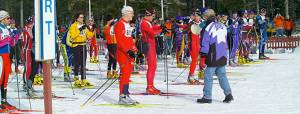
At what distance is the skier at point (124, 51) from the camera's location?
371 inches

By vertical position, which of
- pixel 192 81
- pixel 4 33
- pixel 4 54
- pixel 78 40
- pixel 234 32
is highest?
pixel 234 32

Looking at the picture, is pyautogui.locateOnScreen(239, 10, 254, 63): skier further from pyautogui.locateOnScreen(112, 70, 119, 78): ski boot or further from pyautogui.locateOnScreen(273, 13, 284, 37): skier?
pyautogui.locateOnScreen(273, 13, 284, 37): skier

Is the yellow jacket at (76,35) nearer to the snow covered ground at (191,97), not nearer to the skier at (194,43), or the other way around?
the snow covered ground at (191,97)

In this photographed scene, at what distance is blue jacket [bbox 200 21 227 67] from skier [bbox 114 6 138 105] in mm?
1260

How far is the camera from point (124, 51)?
31.0 feet

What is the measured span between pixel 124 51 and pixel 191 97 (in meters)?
1.87

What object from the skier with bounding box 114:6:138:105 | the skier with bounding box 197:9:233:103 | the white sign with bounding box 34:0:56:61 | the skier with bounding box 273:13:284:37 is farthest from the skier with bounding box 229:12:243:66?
the skier with bounding box 273:13:284:37

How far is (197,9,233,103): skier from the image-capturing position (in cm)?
950

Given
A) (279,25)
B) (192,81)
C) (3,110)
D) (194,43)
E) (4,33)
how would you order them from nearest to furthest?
1. (4,33)
2. (3,110)
3. (194,43)
4. (192,81)
5. (279,25)

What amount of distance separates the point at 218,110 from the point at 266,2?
37948 millimetres

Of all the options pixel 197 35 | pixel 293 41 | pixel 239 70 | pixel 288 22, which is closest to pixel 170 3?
pixel 288 22

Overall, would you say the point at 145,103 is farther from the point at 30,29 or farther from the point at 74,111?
the point at 30,29

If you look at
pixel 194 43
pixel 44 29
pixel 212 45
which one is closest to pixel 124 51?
pixel 212 45

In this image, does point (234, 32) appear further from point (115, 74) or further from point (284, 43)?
point (284, 43)
